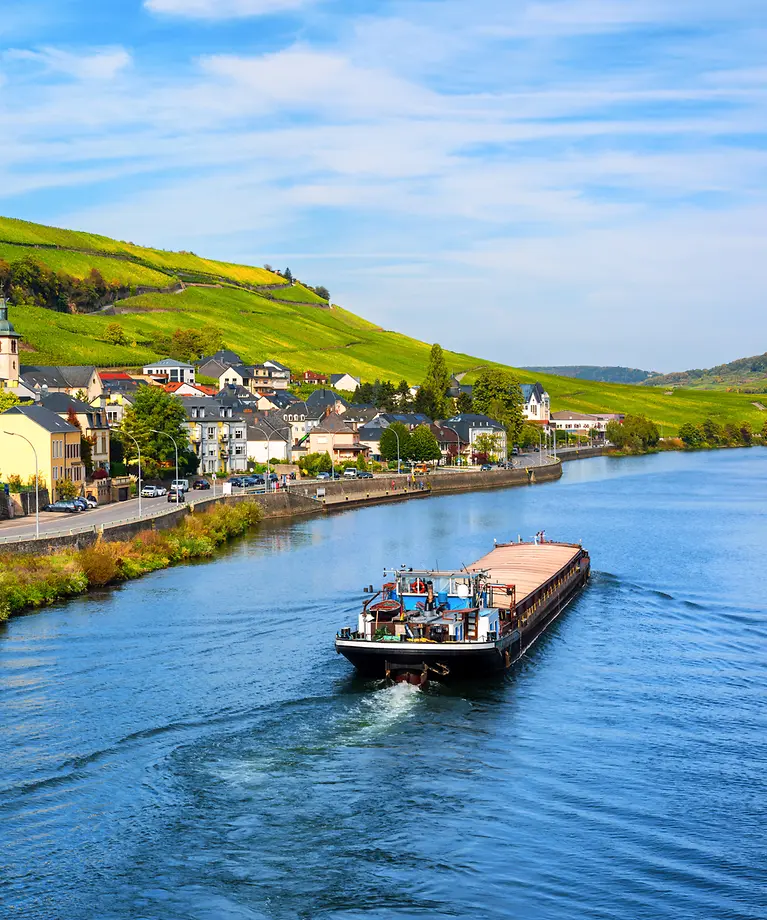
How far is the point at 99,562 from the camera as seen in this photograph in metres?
58.1

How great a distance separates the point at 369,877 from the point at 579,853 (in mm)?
4803

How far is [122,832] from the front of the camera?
27.3m

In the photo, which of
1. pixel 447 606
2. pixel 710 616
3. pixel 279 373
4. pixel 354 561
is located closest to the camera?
pixel 447 606

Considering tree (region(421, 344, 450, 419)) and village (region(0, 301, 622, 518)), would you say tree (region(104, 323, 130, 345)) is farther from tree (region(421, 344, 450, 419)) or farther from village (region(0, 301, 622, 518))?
tree (region(421, 344, 450, 419))

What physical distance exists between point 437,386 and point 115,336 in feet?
176

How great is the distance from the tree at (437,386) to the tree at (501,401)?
4.54m

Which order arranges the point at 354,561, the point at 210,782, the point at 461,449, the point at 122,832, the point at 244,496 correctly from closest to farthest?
the point at 122,832, the point at 210,782, the point at 354,561, the point at 244,496, the point at 461,449

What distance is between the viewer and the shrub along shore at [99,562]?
51938mm

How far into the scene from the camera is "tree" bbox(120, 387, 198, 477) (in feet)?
311

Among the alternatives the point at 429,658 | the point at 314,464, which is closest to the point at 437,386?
the point at 314,464

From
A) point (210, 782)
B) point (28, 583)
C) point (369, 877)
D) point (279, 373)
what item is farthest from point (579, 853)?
point (279, 373)

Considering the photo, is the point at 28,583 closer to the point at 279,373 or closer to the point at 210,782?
the point at 210,782

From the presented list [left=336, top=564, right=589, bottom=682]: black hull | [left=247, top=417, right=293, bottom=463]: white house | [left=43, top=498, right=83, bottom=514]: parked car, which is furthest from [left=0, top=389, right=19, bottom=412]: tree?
[left=336, top=564, right=589, bottom=682]: black hull

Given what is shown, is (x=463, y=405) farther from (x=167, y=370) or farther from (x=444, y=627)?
(x=444, y=627)
